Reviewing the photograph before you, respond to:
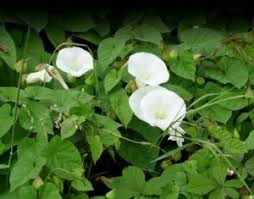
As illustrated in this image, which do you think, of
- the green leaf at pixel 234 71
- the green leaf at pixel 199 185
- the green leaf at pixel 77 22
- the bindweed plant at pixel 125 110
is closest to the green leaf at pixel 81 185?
the bindweed plant at pixel 125 110

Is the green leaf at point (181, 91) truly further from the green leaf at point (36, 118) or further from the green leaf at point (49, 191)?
the green leaf at point (49, 191)

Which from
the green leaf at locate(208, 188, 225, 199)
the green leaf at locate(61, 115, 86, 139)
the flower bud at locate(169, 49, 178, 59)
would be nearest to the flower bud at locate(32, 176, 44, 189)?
the green leaf at locate(61, 115, 86, 139)

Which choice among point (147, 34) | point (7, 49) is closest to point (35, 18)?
point (7, 49)

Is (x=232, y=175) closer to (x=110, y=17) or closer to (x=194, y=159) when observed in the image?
(x=194, y=159)

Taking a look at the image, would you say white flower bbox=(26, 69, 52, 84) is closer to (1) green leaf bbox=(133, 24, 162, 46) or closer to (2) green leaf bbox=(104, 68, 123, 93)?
(2) green leaf bbox=(104, 68, 123, 93)

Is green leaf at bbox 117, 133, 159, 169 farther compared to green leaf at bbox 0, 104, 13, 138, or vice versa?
green leaf at bbox 117, 133, 159, 169

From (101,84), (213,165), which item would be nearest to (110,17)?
(101,84)

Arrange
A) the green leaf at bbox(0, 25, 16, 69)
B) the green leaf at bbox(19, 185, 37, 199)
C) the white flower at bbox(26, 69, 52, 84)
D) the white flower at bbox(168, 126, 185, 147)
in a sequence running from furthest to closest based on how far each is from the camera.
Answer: the green leaf at bbox(0, 25, 16, 69)
the white flower at bbox(26, 69, 52, 84)
the white flower at bbox(168, 126, 185, 147)
the green leaf at bbox(19, 185, 37, 199)
